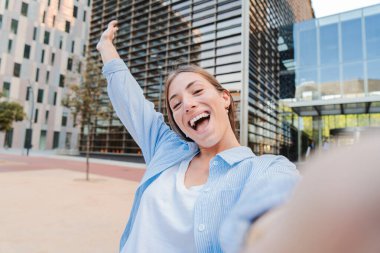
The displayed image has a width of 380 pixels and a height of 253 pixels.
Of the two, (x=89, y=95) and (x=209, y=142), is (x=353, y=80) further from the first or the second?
(x=209, y=142)

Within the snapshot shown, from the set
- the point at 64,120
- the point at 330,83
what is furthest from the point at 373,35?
the point at 64,120

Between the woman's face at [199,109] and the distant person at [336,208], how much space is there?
1049mm

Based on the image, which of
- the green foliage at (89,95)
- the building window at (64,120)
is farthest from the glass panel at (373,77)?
the building window at (64,120)

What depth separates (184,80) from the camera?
1.50 metres

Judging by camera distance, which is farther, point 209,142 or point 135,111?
point 135,111

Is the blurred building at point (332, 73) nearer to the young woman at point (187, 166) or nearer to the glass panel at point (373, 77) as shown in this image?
the glass panel at point (373, 77)

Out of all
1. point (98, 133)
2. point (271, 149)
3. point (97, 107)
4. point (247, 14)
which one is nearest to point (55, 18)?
point (98, 133)

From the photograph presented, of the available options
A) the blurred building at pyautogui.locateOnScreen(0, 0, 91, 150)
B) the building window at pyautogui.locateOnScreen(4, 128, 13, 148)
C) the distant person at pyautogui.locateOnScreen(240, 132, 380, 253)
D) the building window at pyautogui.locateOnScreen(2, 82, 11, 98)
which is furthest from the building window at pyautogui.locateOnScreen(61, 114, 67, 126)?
the distant person at pyautogui.locateOnScreen(240, 132, 380, 253)

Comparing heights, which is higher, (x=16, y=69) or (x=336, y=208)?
(x=16, y=69)

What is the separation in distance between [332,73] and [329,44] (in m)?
1.93

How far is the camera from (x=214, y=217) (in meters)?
0.99

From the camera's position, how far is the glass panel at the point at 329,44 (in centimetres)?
1623

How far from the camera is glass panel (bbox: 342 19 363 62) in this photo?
15559 mm

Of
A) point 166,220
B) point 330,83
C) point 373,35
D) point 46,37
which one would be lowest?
point 166,220
